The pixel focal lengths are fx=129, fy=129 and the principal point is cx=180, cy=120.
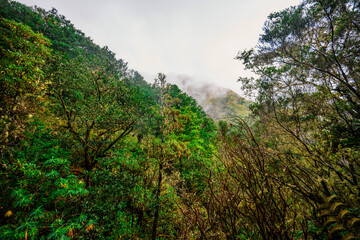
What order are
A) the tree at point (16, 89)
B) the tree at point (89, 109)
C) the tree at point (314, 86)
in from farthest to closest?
the tree at point (89, 109) → the tree at point (16, 89) → the tree at point (314, 86)

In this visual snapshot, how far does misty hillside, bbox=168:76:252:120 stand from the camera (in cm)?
6006

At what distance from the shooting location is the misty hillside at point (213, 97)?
60.1 meters

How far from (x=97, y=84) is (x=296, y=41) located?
998cm

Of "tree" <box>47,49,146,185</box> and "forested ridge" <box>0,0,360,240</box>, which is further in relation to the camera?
"tree" <box>47,49,146,185</box>

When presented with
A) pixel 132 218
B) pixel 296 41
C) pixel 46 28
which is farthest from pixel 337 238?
pixel 46 28

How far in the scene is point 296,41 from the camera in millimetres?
6414

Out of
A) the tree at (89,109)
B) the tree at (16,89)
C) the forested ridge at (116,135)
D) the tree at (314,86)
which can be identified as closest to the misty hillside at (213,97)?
the tree at (314,86)

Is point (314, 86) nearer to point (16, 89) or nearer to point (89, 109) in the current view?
point (89, 109)

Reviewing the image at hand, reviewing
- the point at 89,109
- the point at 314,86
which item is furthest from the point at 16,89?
the point at 314,86

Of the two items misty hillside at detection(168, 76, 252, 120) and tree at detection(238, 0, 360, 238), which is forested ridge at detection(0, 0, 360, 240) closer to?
tree at detection(238, 0, 360, 238)

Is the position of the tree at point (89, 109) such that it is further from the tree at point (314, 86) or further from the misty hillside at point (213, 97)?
the misty hillside at point (213, 97)

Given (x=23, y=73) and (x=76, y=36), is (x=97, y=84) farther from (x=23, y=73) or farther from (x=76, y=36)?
(x=76, y=36)

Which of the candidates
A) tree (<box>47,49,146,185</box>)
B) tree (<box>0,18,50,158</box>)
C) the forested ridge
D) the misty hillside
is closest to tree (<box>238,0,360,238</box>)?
the forested ridge

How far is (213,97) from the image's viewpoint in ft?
262
